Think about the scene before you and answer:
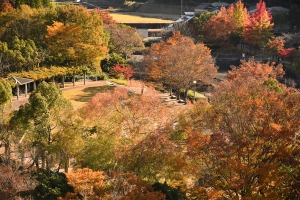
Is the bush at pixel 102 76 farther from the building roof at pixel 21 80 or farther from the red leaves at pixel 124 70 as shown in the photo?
the building roof at pixel 21 80

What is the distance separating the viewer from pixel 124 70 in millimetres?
44281

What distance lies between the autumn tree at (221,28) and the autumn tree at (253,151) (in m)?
35.7

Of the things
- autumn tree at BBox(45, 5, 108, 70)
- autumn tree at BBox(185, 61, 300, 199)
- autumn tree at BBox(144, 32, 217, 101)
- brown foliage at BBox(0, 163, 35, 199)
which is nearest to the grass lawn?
autumn tree at BBox(45, 5, 108, 70)

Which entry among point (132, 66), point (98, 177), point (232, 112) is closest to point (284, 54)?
point (132, 66)

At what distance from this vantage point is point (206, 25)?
182ft

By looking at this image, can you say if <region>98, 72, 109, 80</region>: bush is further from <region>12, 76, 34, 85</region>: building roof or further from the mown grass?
<region>12, 76, 34, 85</region>: building roof

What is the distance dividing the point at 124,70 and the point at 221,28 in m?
15.6

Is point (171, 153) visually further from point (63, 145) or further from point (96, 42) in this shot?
point (96, 42)

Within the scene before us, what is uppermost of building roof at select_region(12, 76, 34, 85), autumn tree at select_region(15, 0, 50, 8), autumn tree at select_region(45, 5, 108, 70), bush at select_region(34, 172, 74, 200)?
autumn tree at select_region(15, 0, 50, 8)

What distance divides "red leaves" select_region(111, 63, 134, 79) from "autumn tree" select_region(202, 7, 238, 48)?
1434cm

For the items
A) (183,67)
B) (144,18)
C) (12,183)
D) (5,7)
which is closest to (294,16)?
(144,18)

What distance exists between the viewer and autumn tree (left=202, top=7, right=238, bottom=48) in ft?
177

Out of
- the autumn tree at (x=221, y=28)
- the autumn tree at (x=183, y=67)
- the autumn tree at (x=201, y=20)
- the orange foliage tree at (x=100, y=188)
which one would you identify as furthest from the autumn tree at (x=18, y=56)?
the autumn tree at (x=201, y=20)

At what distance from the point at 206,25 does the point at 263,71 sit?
1893 centimetres
